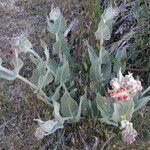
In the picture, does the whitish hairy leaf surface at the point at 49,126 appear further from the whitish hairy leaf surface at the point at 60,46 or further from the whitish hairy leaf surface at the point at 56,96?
the whitish hairy leaf surface at the point at 60,46

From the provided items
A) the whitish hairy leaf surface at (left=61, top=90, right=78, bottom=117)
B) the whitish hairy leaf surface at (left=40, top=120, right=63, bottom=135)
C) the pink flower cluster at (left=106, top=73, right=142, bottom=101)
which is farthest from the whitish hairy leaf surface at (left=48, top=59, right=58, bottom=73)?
the pink flower cluster at (left=106, top=73, right=142, bottom=101)

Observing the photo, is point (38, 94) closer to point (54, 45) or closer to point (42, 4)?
point (54, 45)

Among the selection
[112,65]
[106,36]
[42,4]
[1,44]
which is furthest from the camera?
[42,4]

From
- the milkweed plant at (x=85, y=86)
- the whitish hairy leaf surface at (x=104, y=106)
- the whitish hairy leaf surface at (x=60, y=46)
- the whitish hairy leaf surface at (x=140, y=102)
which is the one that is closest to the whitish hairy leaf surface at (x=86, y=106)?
the milkweed plant at (x=85, y=86)

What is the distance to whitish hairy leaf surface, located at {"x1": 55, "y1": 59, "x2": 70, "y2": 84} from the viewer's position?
7.75 feet

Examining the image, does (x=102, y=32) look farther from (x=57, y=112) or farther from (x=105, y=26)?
(x=57, y=112)

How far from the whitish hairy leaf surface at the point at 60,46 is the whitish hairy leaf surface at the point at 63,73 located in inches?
6.8

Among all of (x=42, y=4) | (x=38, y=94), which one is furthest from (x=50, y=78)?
(x=42, y=4)

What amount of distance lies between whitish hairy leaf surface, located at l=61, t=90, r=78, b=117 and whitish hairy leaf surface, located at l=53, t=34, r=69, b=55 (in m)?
0.37

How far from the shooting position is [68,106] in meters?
2.28

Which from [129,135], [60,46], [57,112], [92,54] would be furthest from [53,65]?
[129,135]

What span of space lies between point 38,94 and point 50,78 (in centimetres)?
10

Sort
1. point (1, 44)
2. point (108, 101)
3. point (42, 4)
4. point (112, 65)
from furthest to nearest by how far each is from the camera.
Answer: point (42, 4) < point (1, 44) < point (112, 65) < point (108, 101)

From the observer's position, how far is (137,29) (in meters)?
2.63
